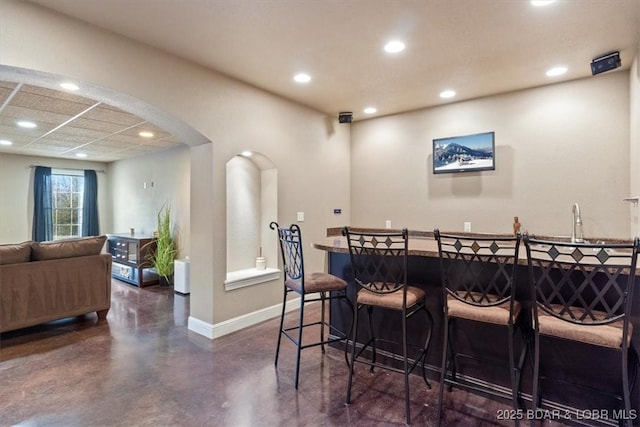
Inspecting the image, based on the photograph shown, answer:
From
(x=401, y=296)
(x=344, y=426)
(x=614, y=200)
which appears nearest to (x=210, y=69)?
(x=401, y=296)

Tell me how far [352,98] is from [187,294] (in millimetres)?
3772

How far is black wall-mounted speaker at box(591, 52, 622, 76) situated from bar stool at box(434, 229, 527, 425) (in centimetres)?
213

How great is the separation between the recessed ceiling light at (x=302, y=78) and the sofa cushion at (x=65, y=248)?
303 cm

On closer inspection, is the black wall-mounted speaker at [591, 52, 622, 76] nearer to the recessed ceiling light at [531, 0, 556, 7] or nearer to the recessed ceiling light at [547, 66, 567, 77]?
the recessed ceiling light at [547, 66, 567, 77]

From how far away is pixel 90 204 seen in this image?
7.67 metres

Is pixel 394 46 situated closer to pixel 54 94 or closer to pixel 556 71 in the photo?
pixel 556 71

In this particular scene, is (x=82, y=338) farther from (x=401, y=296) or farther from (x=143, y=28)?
(x=401, y=296)

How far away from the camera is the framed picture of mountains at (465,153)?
13.1 feet

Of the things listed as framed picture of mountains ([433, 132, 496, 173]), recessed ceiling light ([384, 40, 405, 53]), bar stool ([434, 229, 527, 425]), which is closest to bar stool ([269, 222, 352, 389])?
bar stool ([434, 229, 527, 425])

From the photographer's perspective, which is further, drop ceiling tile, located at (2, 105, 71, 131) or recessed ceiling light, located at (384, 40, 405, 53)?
drop ceiling tile, located at (2, 105, 71, 131)

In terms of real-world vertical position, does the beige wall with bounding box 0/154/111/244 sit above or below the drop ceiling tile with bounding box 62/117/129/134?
below

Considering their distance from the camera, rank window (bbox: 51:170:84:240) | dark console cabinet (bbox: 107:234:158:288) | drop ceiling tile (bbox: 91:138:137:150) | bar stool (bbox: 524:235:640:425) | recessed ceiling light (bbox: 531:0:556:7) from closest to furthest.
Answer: bar stool (bbox: 524:235:640:425) < recessed ceiling light (bbox: 531:0:556:7) < drop ceiling tile (bbox: 91:138:137:150) < dark console cabinet (bbox: 107:234:158:288) < window (bbox: 51:170:84:240)

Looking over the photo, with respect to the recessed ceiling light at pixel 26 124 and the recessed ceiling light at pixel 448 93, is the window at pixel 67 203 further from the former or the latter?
the recessed ceiling light at pixel 448 93

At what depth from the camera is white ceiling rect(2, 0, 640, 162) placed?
227 centimetres
